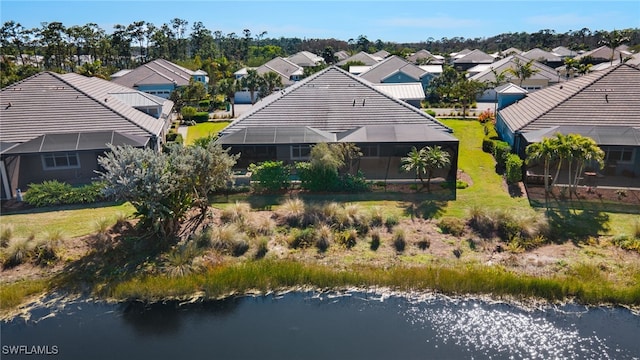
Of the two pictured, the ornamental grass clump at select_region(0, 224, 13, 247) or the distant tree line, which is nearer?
the ornamental grass clump at select_region(0, 224, 13, 247)

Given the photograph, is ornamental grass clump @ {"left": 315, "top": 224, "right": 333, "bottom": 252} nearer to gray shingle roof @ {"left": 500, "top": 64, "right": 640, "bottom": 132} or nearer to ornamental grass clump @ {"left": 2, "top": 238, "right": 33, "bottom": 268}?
ornamental grass clump @ {"left": 2, "top": 238, "right": 33, "bottom": 268}

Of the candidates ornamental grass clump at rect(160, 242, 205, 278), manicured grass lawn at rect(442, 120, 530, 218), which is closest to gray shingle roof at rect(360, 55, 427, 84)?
manicured grass lawn at rect(442, 120, 530, 218)

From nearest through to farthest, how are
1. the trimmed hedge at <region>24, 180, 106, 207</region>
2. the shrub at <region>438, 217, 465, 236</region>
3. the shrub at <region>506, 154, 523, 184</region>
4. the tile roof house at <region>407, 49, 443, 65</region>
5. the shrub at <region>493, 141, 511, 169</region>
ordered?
the shrub at <region>438, 217, 465, 236</region> < the trimmed hedge at <region>24, 180, 106, 207</region> < the shrub at <region>506, 154, 523, 184</region> < the shrub at <region>493, 141, 511, 169</region> < the tile roof house at <region>407, 49, 443, 65</region>

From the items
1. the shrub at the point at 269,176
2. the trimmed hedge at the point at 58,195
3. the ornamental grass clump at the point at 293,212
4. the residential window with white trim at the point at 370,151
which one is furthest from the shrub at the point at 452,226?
the trimmed hedge at the point at 58,195

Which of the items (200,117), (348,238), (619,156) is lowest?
(348,238)

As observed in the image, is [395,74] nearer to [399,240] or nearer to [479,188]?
[479,188]

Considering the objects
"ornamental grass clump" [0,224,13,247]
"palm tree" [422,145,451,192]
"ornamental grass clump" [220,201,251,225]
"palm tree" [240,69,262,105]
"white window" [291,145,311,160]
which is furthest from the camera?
"palm tree" [240,69,262,105]

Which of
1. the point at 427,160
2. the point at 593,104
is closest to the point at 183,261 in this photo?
the point at 427,160
